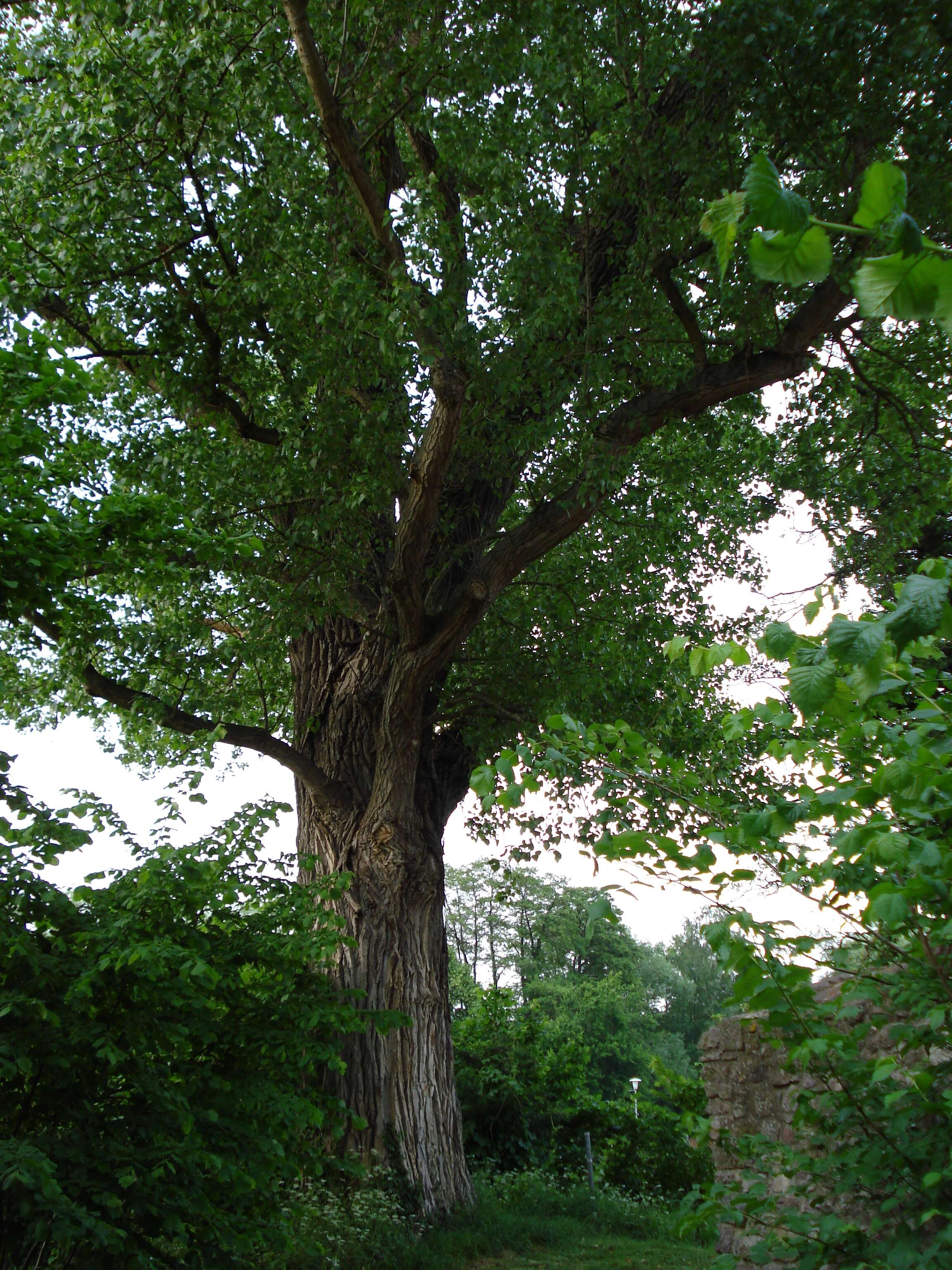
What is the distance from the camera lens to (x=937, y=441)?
8.89 meters

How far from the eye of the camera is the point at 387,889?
314 inches

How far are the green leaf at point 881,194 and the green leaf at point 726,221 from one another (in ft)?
0.53

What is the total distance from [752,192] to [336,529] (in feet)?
21.7

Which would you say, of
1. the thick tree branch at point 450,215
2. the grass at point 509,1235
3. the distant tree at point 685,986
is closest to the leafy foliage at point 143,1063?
the grass at point 509,1235

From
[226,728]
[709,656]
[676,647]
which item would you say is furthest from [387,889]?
[709,656]

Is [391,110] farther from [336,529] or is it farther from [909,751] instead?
[909,751]

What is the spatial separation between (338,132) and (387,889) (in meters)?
5.70

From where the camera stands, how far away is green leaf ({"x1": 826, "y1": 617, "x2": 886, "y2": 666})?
1.32 metres

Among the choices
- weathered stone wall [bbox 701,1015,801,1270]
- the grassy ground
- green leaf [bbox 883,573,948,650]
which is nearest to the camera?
green leaf [bbox 883,573,948,650]

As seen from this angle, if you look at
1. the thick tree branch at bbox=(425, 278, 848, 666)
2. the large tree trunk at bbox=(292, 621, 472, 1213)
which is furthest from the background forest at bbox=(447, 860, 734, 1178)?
the thick tree branch at bbox=(425, 278, 848, 666)

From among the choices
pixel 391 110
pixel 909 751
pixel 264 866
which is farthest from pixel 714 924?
pixel 391 110

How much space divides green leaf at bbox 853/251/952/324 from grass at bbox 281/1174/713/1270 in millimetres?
5285

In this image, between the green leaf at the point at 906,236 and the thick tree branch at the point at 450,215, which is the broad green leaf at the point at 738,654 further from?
the thick tree branch at the point at 450,215

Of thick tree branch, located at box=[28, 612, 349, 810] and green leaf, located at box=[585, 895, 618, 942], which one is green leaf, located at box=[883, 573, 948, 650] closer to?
green leaf, located at box=[585, 895, 618, 942]
